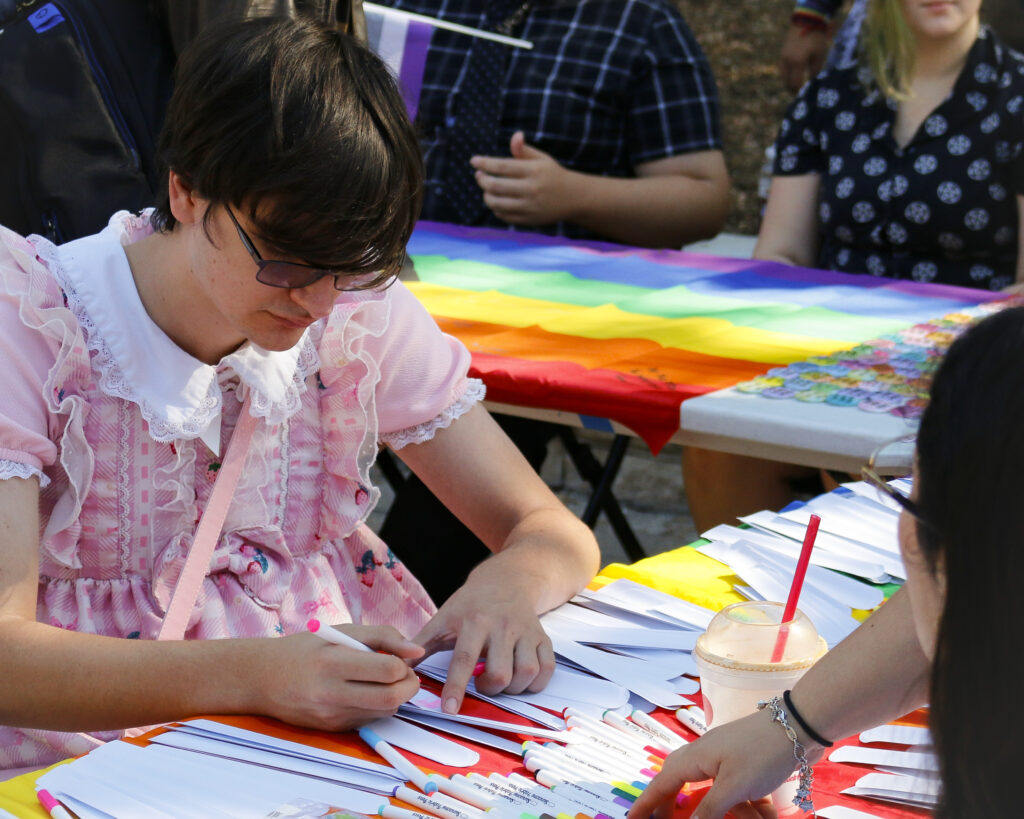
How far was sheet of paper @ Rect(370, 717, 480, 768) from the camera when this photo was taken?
0.98 meters

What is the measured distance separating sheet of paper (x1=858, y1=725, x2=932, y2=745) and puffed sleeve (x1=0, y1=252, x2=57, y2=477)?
0.82 meters

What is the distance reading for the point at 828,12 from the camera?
4.26 m

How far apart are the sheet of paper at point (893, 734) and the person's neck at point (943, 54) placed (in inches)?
93.2

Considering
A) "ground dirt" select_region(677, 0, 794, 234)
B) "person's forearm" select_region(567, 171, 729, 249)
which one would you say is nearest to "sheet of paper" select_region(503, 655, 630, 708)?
"person's forearm" select_region(567, 171, 729, 249)

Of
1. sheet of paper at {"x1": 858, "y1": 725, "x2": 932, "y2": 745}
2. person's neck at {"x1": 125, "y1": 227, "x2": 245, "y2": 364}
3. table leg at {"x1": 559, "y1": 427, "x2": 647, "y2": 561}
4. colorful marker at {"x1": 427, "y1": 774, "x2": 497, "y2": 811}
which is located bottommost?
table leg at {"x1": 559, "y1": 427, "x2": 647, "y2": 561}

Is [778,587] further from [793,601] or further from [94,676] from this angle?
[94,676]

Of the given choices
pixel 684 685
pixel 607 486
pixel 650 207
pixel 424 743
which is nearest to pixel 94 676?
pixel 424 743

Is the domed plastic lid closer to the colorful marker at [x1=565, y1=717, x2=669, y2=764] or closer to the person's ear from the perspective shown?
the colorful marker at [x1=565, y1=717, x2=669, y2=764]

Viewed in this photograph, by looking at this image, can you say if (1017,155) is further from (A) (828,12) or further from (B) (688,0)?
(B) (688,0)

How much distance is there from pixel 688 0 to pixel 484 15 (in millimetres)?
1760

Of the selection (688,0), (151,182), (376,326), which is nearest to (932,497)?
(376,326)

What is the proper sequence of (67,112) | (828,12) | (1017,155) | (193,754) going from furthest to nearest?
(828,12)
(1017,155)
(67,112)
(193,754)

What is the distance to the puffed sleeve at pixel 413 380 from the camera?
1501mm

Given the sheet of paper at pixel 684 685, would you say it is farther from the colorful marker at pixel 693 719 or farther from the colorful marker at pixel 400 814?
the colorful marker at pixel 400 814
